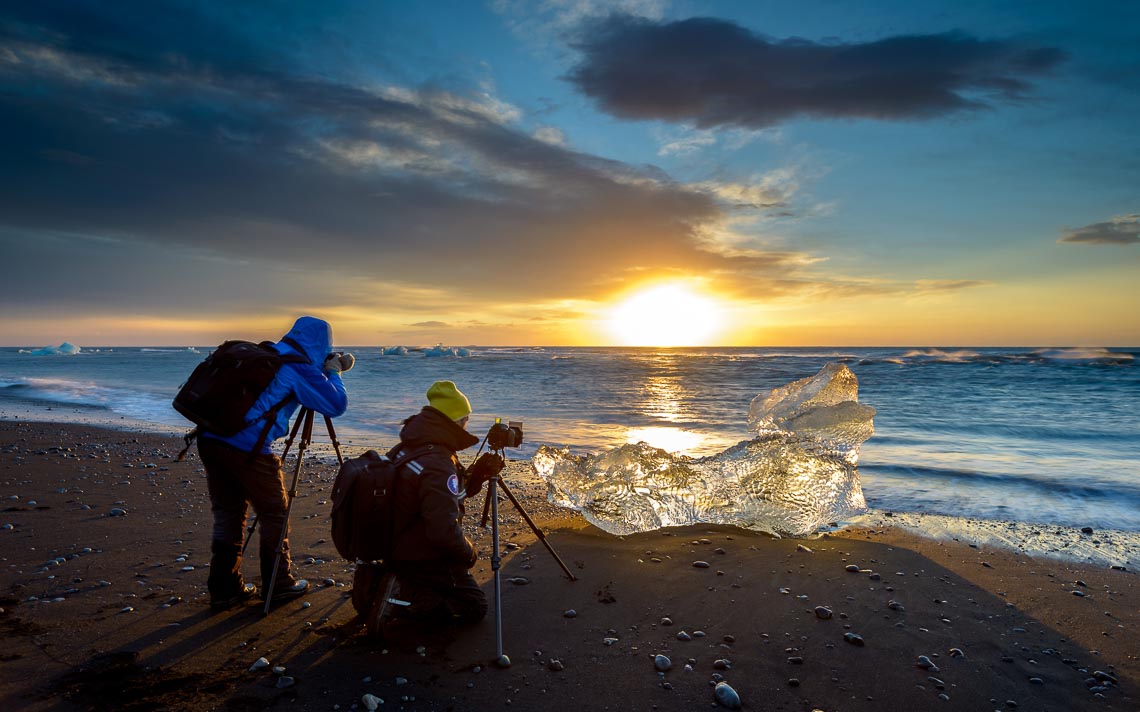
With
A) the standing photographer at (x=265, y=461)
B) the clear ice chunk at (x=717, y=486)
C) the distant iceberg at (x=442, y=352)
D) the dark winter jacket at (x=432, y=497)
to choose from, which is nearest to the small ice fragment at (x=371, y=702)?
the dark winter jacket at (x=432, y=497)

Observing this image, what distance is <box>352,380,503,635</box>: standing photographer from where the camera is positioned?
12.3 ft

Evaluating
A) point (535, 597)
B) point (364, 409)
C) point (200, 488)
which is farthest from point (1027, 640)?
point (364, 409)

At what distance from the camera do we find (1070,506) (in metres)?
8.04

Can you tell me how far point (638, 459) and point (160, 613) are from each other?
4419mm

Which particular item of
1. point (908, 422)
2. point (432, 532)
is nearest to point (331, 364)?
point (432, 532)

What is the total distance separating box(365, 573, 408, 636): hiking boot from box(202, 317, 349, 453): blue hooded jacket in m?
1.20

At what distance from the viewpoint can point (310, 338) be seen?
448cm

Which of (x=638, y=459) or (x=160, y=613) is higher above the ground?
(x=638, y=459)

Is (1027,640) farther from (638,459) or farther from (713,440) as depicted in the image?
→ (713,440)

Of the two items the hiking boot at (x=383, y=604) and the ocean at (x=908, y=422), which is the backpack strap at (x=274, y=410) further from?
the ocean at (x=908, y=422)

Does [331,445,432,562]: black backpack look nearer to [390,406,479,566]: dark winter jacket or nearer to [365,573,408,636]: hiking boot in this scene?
[390,406,479,566]: dark winter jacket

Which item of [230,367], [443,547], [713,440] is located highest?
[230,367]

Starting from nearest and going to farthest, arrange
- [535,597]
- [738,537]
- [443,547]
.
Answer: [443,547]
[535,597]
[738,537]

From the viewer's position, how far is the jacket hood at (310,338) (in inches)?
176
